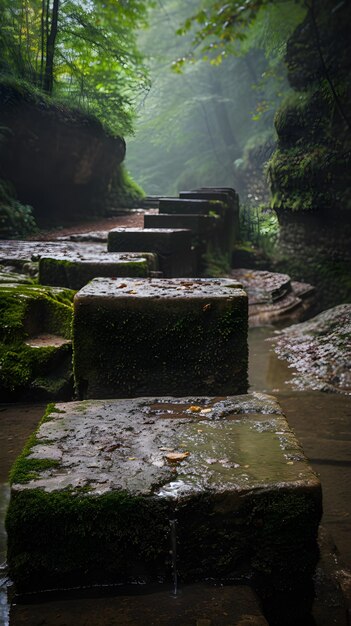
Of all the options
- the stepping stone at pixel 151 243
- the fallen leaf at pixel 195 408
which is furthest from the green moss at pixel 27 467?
the stepping stone at pixel 151 243

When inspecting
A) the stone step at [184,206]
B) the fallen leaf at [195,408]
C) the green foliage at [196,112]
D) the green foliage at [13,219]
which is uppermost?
the green foliage at [196,112]

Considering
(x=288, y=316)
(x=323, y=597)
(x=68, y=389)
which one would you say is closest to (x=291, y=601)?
(x=323, y=597)

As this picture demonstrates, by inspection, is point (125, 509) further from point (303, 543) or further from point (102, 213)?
point (102, 213)

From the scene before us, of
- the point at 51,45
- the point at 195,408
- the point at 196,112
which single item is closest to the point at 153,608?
the point at 195,408

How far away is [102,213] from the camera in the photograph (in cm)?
1351

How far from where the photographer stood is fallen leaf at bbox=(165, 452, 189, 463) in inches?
75.0

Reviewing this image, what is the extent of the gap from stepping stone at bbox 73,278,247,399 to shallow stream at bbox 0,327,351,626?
586 mm

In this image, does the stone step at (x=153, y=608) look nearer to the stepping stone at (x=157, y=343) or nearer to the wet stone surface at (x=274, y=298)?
the stepping stone at (x=157, y=343)

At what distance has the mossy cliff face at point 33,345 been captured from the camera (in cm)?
361

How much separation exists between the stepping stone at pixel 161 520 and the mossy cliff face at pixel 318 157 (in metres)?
10.6

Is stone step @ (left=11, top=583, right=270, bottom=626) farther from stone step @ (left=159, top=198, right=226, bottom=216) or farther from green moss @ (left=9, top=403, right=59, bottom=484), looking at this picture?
stone step @ (left=159, top=198, right=226, bottom=216)

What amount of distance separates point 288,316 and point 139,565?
6.82 metres

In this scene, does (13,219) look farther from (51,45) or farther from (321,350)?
(321,350)

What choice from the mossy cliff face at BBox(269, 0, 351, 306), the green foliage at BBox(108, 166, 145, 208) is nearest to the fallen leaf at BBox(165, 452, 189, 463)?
the mossy cliff face at BBox(269, 0, 351, 306)
